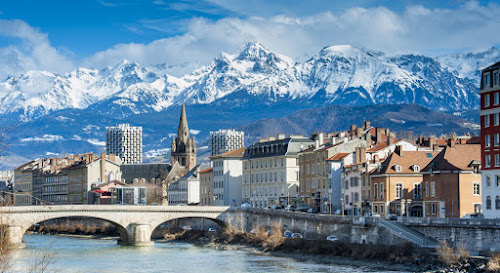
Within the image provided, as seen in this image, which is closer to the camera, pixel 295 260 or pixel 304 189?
pixel 295 260

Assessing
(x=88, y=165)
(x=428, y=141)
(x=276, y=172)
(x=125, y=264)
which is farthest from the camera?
(x=88, y=165)

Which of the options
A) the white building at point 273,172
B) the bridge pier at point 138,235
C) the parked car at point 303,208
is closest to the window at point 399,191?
the parked car at point 303,208

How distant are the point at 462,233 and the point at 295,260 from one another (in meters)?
19.6

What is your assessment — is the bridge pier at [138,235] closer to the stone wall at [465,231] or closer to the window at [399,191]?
the window at [399,191]

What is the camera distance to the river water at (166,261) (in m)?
76.9

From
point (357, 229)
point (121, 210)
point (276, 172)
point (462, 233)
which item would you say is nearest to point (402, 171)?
point (357, 229)

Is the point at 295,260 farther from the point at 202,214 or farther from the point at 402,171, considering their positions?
the point at 202,214

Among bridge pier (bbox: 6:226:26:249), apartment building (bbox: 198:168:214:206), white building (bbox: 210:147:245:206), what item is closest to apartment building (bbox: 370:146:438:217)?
bridge pier (bbox: 6:226:26:249)

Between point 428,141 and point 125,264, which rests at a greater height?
point 428,141

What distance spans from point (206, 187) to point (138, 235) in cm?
5383

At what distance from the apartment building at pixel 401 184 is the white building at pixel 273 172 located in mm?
36159

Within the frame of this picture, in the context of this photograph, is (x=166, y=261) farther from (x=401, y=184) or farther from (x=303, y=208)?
(x=303, y=208)

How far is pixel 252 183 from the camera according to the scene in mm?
146750

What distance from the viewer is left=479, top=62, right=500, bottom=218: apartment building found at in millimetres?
73625
